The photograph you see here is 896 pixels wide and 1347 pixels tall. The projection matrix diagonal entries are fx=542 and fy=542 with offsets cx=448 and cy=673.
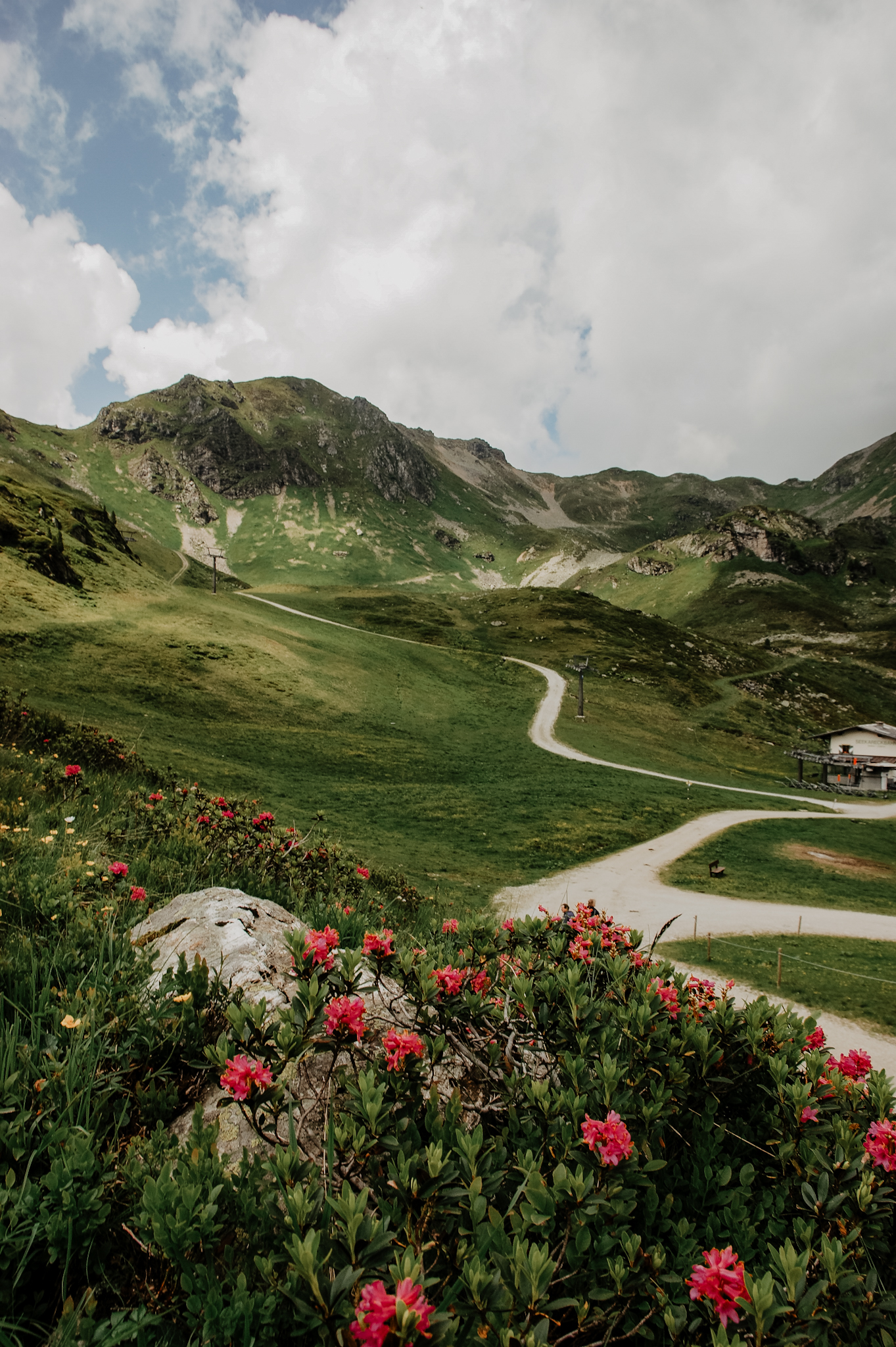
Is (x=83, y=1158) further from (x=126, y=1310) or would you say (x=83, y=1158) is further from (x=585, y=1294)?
(x=585, y=1294)

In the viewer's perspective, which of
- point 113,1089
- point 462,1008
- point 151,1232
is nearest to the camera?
point 151,1232

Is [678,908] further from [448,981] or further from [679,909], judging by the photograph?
[448,981]

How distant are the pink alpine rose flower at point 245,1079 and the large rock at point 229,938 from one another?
3.52ft

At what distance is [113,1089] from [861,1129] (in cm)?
442

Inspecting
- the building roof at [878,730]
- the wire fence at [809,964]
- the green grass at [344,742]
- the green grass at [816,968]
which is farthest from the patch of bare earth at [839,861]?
the building roof at [878,730]

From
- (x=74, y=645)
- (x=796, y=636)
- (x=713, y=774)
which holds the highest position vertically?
(x=796, y=636)

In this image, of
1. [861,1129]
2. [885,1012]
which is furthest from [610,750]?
[861,1129]

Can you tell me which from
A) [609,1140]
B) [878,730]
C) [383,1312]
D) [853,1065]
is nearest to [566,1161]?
[609,1140]

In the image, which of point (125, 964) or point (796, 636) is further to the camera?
point (796, 636)

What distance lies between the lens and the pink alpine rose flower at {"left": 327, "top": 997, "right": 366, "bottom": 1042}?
296 cm

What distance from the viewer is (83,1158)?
7.39ft

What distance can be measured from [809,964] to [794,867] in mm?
14685

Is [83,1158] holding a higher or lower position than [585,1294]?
higher

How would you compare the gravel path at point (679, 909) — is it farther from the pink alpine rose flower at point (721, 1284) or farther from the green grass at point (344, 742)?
the pink alpine rose flower at point (721, 1284)
